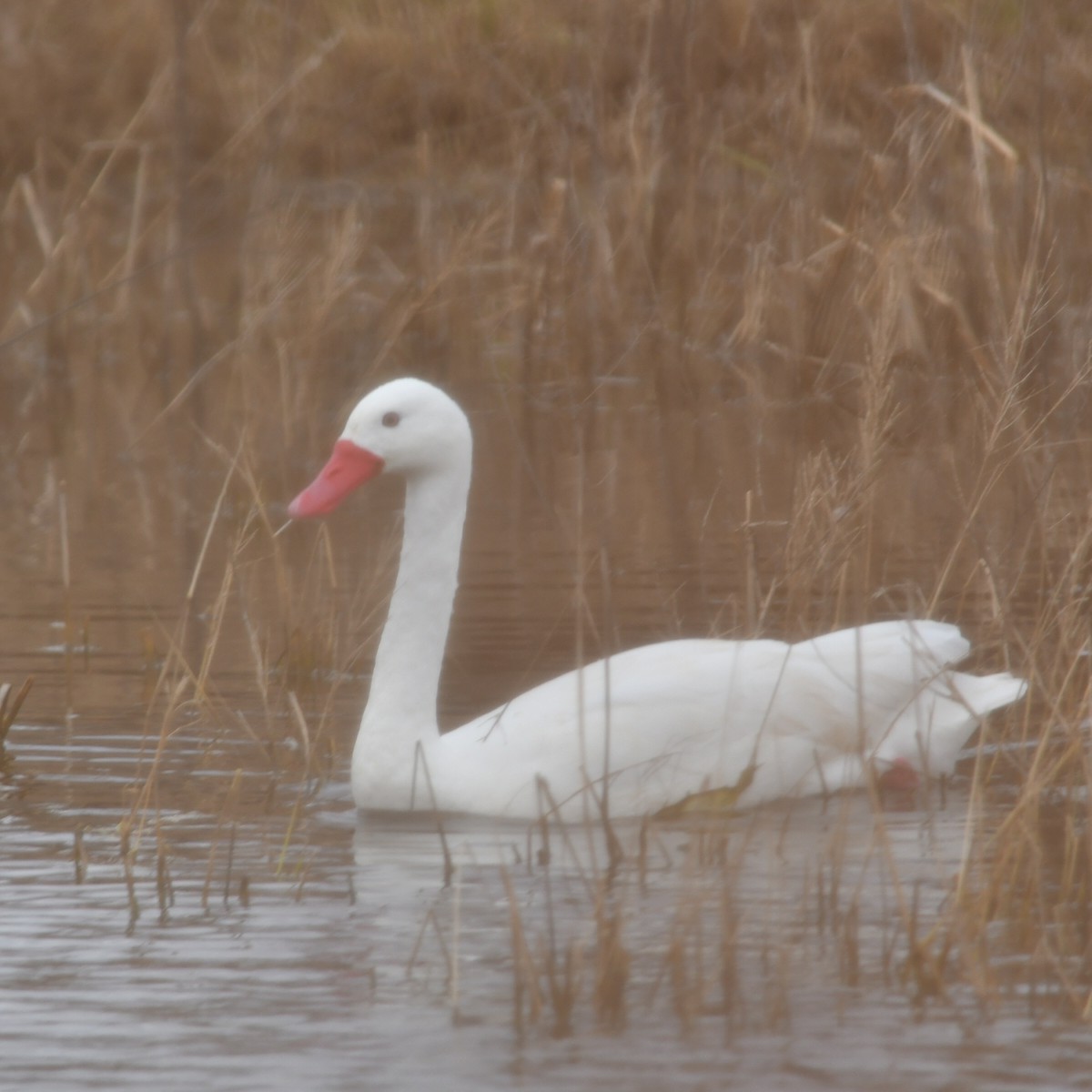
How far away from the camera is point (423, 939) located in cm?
516

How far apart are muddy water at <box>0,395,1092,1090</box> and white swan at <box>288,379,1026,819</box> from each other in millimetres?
125

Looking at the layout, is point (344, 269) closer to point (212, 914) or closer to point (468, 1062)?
point (212, 914)

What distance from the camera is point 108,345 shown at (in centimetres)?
1495

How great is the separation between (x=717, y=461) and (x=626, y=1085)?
22.5ft

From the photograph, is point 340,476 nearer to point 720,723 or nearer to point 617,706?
point 617,706

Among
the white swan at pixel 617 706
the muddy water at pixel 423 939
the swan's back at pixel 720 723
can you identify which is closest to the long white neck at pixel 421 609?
the white swan at pixel 617 706

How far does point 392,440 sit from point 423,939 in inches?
68.4

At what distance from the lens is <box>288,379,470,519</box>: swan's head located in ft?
21.5

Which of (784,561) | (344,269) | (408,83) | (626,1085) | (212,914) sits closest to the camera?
(626,1085)

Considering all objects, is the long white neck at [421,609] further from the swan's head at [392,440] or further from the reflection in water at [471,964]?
the reflection in water at [471,964]

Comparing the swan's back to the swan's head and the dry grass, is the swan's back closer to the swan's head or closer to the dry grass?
the dry grass

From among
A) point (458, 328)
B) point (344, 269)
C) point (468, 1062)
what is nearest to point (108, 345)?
point (458, 328)

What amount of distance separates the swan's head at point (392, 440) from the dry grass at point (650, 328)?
53cm

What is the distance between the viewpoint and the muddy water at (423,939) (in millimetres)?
4387
